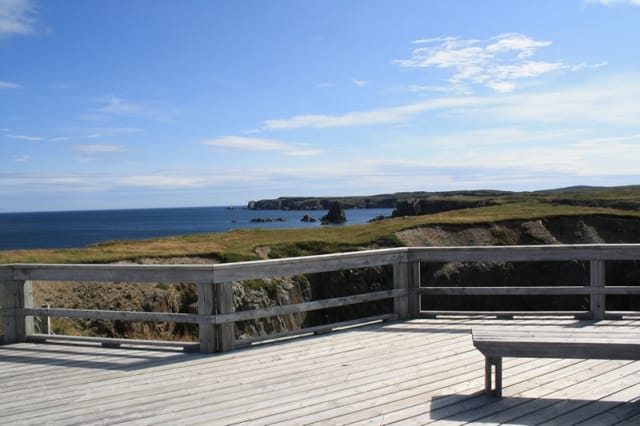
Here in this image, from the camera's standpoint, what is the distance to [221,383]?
5.70m

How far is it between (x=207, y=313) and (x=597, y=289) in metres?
5.75

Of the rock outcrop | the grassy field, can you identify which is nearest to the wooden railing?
the grassy field

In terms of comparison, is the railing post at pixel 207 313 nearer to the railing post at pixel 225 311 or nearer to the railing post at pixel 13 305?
the railing post at pixel 225 311

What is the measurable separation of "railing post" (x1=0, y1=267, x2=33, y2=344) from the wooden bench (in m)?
6.43

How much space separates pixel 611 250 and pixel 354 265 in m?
3.87

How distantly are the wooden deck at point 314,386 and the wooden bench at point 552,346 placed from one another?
16.8 inches

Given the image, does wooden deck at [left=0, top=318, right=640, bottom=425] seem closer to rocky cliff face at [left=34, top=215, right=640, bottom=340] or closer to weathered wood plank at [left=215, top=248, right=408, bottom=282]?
weathered wood plank at [left=215, top=248, right=408, bottom=282]

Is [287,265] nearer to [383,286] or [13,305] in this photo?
[13,305]

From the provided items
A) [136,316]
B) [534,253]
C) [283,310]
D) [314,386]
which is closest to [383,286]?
[534,253]

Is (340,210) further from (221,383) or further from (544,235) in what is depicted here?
(221,383)

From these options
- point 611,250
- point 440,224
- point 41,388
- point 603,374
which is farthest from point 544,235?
point 41,388

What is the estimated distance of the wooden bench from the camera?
4.65m

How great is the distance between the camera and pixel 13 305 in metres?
7.74

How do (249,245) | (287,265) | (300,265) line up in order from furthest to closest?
1. (249,245)
2. (300,265)
3. (287,265)
